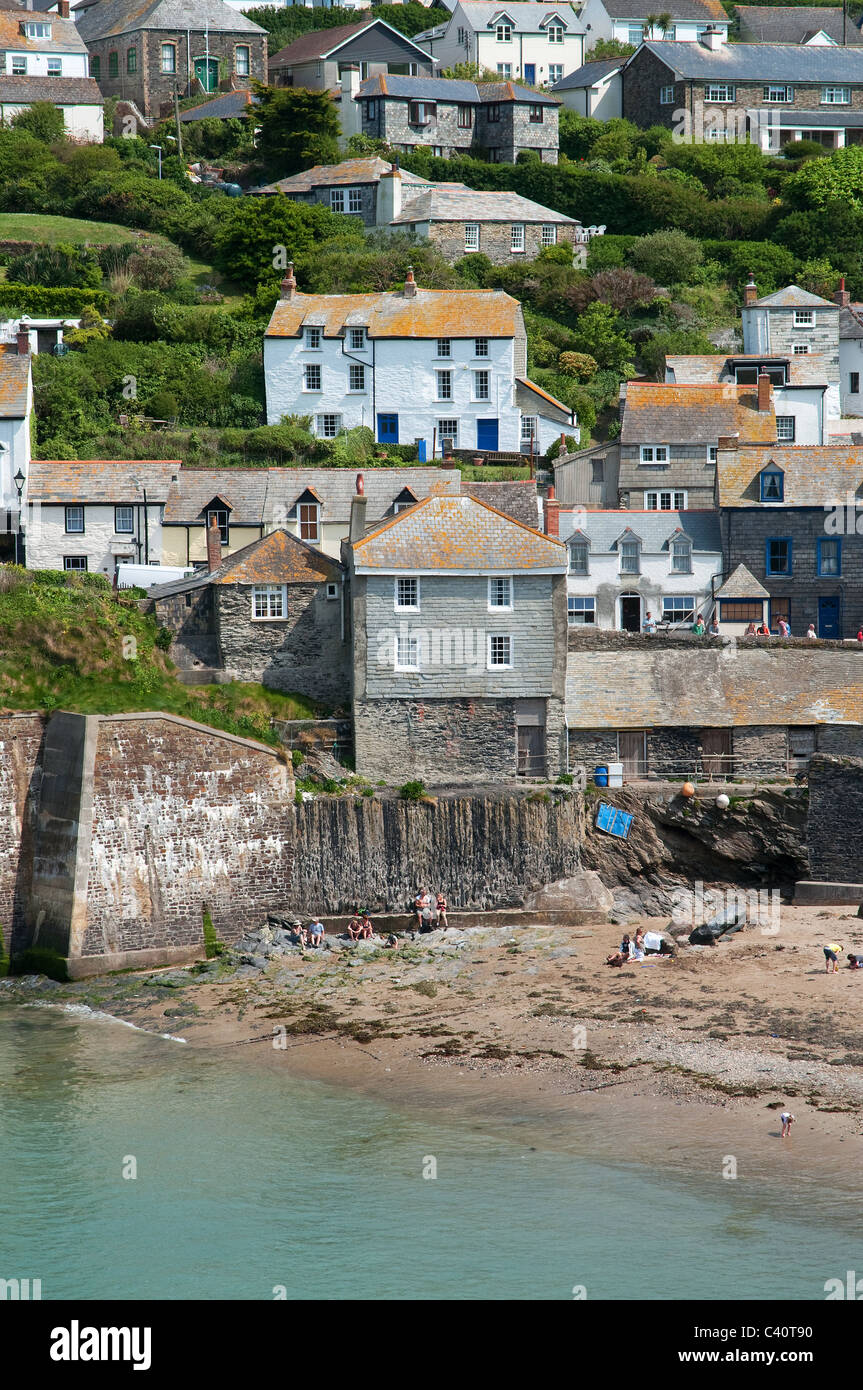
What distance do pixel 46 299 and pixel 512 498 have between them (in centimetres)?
2449

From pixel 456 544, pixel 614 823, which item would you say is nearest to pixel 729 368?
pixel 456 544

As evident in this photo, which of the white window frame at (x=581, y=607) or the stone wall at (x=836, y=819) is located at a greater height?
the white window frame at (x=581, y=607)

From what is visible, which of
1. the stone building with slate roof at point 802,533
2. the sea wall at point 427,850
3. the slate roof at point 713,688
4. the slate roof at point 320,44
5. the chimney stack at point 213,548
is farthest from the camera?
the slate roof at point 320,44

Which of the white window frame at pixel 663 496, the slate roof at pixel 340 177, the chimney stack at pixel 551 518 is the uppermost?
the slate roof at pixel 340 177

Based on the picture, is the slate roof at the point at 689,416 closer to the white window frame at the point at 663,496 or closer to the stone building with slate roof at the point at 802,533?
the white window frame at the point at 663,496

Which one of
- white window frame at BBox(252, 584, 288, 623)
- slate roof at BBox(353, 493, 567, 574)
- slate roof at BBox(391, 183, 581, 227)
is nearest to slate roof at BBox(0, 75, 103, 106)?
slate roof at BBox(391, 183, 581, 227)

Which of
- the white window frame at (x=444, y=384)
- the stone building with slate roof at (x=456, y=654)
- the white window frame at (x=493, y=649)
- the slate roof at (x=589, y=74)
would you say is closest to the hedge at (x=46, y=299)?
the white window frame at (x=444, y=384)

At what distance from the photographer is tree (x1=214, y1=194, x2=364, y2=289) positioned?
61.9 meters

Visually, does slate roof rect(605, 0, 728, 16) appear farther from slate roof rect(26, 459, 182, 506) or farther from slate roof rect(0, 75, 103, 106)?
slate roof rect(26, 459, 182, 506)

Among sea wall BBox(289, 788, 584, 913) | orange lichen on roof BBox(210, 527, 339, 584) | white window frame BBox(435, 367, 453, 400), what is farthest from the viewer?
white window frame BBox(435, 367, 453, 400)

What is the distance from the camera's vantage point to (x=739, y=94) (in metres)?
80.3

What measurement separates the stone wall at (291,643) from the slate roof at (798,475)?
12.4 m

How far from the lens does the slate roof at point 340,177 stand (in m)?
Result: 67.9

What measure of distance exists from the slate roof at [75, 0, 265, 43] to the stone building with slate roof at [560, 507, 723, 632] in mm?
51547
